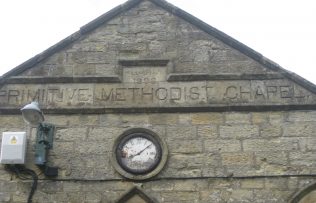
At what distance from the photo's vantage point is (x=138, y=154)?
7594 mm

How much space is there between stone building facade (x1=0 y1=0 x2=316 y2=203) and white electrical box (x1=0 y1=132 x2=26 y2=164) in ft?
0.61

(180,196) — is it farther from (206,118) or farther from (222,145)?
(206,118)

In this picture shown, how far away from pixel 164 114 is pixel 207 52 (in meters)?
1.16

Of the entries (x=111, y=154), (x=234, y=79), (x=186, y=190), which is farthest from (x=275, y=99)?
(x=111, y=154)

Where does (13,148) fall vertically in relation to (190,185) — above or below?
above

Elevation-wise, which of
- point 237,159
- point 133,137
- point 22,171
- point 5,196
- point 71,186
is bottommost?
point 5,196

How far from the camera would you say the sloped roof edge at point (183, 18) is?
26.3 feet

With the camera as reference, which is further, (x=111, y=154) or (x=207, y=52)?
(x=207, y=52)

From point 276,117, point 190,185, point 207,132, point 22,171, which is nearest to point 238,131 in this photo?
point 207,132

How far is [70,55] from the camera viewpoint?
8.32 m

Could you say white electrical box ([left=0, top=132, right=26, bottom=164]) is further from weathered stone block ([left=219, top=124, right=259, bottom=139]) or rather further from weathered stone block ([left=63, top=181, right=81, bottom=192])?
weathered stone block ([left=219, top=124, right=259, bottom=139])

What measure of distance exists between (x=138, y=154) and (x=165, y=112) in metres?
0.70

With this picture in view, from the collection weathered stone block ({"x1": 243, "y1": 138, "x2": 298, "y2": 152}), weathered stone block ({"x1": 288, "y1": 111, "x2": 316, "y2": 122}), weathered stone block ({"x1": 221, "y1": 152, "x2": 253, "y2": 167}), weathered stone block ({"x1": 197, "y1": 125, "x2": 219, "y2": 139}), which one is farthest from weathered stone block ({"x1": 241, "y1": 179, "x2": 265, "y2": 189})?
weathered stone block ({"x1": 288, "y1": 111, "x2": 316, "y2": 122})

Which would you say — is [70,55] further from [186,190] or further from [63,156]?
[186,190]
